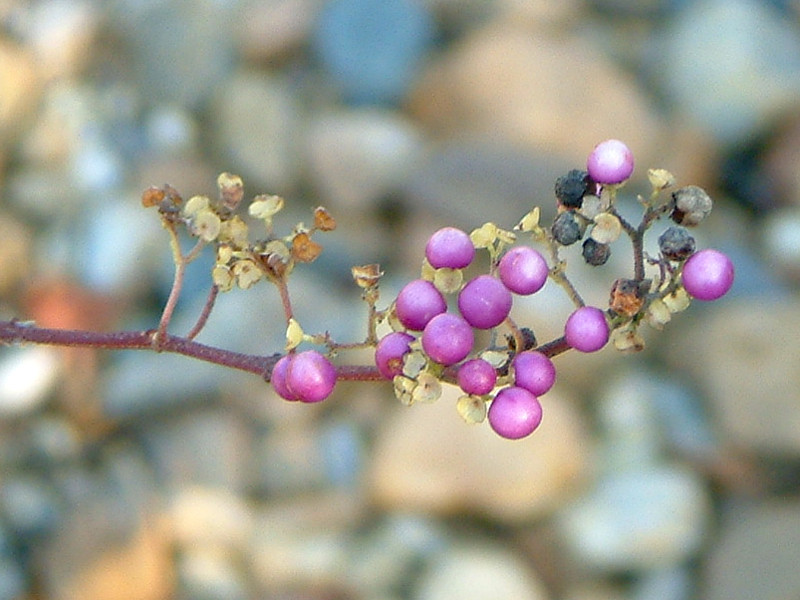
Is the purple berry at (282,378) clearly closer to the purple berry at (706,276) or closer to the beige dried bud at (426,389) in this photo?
the beige dried bud at (426,389)

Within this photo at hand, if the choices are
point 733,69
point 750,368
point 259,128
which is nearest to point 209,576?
point 259,128

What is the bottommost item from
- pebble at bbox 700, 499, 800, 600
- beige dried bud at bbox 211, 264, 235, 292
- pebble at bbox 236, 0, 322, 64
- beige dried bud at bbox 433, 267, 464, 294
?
pebble at bbox 700, 499, 800, 600

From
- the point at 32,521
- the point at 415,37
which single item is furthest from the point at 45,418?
the point at 415,37

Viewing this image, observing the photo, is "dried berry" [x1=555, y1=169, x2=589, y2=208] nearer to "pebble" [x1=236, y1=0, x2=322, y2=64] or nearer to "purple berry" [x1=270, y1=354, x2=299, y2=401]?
"purple berry" [x1=270, y1=354, x2=299, y2=401]

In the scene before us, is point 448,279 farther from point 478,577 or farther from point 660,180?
point 478,577

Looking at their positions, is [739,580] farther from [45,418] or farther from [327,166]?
[45,418]

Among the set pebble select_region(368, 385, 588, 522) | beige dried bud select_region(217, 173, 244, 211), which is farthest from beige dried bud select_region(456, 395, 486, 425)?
pebble select_region(368, 385, 588, 522)
